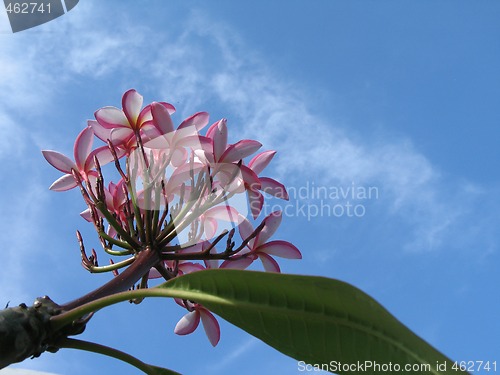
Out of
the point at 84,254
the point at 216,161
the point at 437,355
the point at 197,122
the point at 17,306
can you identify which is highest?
the point at 197,122

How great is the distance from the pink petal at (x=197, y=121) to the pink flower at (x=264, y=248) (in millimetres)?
198

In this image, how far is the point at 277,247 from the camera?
1109 mm

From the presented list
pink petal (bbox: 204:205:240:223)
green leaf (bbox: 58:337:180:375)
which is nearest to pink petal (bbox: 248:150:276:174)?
pink petal (bbox: 204:205:240:223)

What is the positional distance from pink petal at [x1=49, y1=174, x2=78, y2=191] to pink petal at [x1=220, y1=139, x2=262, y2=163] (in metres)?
0.30

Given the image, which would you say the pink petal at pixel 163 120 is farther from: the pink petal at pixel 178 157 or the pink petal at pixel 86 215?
the pink petal at pixel 86 215

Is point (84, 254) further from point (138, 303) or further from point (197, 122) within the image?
point (197, 122)

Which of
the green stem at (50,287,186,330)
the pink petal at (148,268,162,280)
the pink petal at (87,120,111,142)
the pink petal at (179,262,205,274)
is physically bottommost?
the green stem at (50,287,186,330)

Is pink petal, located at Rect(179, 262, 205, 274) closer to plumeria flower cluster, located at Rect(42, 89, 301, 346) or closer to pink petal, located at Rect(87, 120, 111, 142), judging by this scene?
plumeria flower cluster, located at Rect(42, 89, 301, 346)

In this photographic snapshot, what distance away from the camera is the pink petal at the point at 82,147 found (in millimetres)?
1104

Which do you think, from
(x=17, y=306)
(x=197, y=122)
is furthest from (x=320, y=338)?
(x=197, y=122)

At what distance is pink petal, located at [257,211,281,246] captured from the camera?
108cm

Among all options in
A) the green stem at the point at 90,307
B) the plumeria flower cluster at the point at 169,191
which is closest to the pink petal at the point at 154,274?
the plumeria flower cluster at the point at 169,191

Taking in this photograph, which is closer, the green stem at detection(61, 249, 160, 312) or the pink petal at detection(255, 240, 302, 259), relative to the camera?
the green stem at detection(61, 249, 160, 312)

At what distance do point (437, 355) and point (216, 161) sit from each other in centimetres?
56
